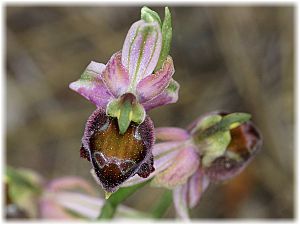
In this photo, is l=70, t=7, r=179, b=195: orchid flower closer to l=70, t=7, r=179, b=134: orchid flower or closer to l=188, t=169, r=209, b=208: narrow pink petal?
l=70, t=7, r=179, b=134: orchid flower

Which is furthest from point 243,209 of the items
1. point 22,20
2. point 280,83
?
point 22,20

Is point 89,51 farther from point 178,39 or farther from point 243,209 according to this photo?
point 243,209

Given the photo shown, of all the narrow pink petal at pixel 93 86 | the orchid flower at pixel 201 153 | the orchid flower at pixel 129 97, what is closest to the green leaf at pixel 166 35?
the orchid flower at pixel 129 97

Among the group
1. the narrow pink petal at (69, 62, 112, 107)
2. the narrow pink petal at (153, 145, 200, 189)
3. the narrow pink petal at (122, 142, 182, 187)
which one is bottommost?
the narrow pink petal at (153, 145, 200, 189)

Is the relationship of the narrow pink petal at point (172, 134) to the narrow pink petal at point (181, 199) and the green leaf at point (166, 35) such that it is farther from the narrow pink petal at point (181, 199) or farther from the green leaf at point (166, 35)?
the green leaf at point (166, 35)

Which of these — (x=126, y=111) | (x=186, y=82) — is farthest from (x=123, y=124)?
(x=186, y=82)

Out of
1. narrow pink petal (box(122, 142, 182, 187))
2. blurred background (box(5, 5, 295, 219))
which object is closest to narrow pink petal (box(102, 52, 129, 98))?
narrow pink petal (box(122, 142, 182, 187))
